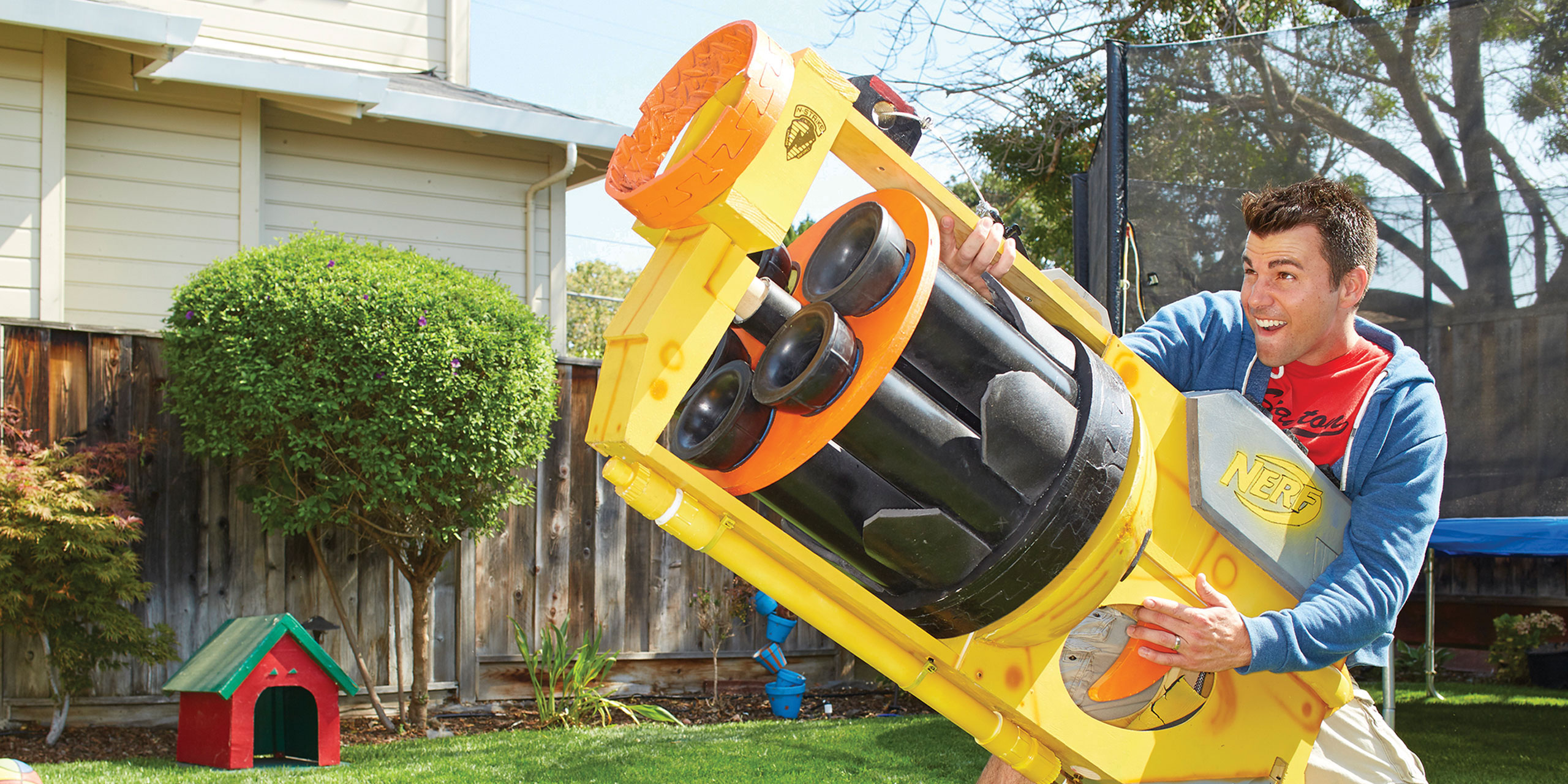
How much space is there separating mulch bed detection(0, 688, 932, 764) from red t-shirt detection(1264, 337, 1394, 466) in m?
4.15

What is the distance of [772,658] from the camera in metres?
6.14

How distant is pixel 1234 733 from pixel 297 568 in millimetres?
4591

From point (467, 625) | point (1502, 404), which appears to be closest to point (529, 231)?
point (467, 625)

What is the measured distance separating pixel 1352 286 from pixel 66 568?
4.51 meters

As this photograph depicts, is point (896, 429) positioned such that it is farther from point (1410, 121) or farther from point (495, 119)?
point (495, 119)

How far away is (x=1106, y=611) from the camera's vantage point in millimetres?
1857

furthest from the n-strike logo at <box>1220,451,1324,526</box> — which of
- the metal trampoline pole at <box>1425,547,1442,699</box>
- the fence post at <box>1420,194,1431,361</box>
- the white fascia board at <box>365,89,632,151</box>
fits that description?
the white fascia board at <box>365,89,632,151</box>

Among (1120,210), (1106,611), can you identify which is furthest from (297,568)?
(1106,611)

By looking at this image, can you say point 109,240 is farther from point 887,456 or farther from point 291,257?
point 887,456

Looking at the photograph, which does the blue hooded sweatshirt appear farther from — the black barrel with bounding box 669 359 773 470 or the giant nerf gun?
the black barrel with bounding box 669 359 773 470

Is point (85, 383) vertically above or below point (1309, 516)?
above

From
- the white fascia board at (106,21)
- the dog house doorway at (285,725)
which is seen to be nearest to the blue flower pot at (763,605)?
the dog house doorway at (285,725)

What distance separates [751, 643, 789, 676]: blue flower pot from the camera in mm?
6125

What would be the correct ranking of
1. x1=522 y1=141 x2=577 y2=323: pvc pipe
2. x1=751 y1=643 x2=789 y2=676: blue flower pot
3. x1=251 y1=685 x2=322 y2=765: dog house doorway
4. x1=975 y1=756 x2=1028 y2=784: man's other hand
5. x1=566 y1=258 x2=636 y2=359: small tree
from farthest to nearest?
x1=566 y1=258 x2=636 y2=359: small tree, x1=522 y1=141 x2=577 y2=323: pvc pipe, x1=751 y1=643 x2=789 y2=676: blue flower pot, x1=251 y1=685 x2=322 y2=765: dog house doorway, x1=975 y1=756 x2=1028 y2=784: man's other hand
